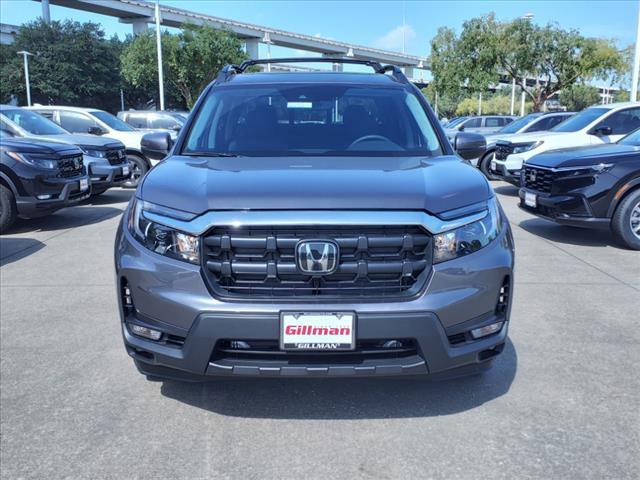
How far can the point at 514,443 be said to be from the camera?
9.62 ft

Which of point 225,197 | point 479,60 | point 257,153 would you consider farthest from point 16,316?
point 479,60

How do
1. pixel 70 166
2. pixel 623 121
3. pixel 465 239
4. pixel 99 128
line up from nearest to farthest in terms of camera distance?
pixel 465 239 → pixel 70 166 → pixel 623 121 → pixel 99 128

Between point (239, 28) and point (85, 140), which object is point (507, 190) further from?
point (239, 28)

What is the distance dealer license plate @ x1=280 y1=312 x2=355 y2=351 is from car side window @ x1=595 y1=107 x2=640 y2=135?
9.85 meters

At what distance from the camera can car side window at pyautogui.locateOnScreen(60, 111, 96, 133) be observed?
45.4 ft

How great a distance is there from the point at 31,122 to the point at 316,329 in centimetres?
1014

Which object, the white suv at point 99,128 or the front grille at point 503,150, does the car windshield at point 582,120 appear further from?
the white suv at point 99,128

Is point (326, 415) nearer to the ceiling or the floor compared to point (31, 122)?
nearer to the floor

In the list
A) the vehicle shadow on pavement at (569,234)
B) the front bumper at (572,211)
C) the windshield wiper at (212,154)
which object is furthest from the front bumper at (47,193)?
the vehicle shadow on pavement at (569,234)

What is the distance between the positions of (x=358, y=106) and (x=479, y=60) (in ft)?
96.8

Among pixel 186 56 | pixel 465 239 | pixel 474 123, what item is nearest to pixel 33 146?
pixel 465 239

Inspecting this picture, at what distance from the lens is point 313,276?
2715 mm

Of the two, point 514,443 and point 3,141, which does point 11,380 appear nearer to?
point 514,443

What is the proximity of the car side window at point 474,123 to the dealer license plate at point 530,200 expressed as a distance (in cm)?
1600
